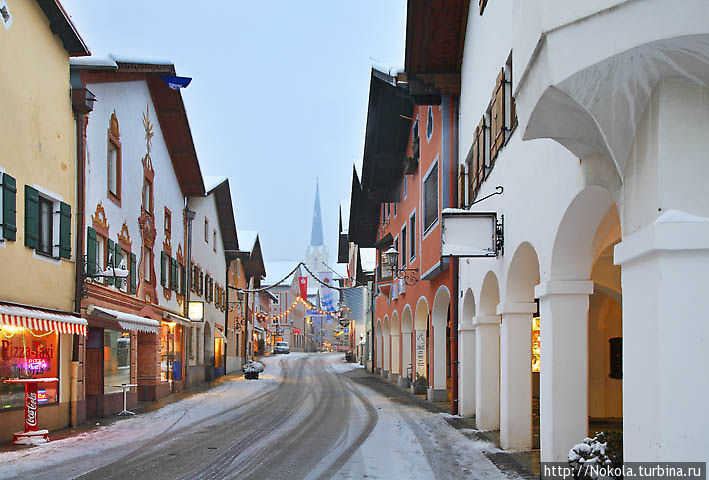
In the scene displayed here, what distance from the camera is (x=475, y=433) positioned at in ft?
47.3

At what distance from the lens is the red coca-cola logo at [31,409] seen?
13367mm

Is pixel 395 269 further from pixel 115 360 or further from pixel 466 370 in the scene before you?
→ pixel 115 360

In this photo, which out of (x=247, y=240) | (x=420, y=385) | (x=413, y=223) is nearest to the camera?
(x=420, y=385)

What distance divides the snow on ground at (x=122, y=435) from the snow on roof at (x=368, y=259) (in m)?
17.7

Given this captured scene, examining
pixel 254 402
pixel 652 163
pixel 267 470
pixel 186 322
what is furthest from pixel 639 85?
pixel 186 322

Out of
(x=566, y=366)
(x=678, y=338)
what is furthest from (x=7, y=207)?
(x=678, y=338)

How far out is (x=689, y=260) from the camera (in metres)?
5.17

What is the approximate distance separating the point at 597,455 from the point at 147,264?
706 inches

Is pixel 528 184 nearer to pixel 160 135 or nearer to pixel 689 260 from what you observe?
pixel 689 260

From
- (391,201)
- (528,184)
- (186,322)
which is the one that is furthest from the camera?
(391,201)

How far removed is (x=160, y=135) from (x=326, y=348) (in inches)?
4141

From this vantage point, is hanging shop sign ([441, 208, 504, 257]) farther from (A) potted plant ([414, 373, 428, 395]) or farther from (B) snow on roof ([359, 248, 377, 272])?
(B) snow on roof ([359, 248, 377, 272])

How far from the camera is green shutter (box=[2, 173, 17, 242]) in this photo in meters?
12.8

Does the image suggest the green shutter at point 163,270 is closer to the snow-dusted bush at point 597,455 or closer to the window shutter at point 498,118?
the window shutter at point 498,118
